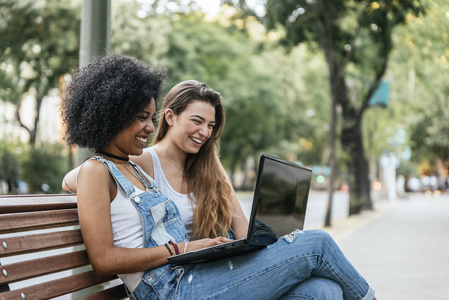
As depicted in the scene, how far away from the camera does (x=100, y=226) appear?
2.45 meters

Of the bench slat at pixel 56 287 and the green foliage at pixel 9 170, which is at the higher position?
the bench slat at pixel 56 287

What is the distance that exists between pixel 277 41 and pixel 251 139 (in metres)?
23.1

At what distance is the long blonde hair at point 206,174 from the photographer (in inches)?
131

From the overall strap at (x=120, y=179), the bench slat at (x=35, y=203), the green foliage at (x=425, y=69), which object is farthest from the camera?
the green foliage at (x=425, y=69)

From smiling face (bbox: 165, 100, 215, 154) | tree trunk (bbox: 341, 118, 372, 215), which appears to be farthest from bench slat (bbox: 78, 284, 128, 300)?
tree trunk (bbox: 341, 118, 372, 215)

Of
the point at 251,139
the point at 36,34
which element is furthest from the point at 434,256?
the point at 251,139

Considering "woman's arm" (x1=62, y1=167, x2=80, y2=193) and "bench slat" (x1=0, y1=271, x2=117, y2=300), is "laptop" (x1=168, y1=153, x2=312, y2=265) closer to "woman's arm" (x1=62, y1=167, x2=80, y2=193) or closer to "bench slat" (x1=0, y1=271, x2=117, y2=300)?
"bench slat" (x1=0, y1=271, x2=117, y2=300)

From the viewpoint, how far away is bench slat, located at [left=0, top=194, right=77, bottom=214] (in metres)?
2.32

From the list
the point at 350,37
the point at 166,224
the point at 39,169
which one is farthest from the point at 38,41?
the point at 166,224

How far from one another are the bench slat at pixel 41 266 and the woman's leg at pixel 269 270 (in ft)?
1.45

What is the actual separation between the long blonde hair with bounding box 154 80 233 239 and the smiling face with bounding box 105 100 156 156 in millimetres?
664

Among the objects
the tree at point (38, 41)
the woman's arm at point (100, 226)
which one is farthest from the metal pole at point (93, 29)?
the tree at point (38, 41)

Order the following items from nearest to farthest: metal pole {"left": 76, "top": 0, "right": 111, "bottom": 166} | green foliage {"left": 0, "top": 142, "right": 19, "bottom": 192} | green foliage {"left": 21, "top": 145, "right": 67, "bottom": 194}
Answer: metal pole {"left": 76, "top": 0, "right": 111, "bottom": 166} < green foliage {"left": 21, "top": 145, "right": 67, "bottom": 194} < green foliage {"left": 0, "top": 142, "right": 19, "bottom": 192}

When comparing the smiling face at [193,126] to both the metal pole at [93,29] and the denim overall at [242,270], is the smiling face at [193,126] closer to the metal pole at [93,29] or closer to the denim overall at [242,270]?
the denim overall at [242,270]
